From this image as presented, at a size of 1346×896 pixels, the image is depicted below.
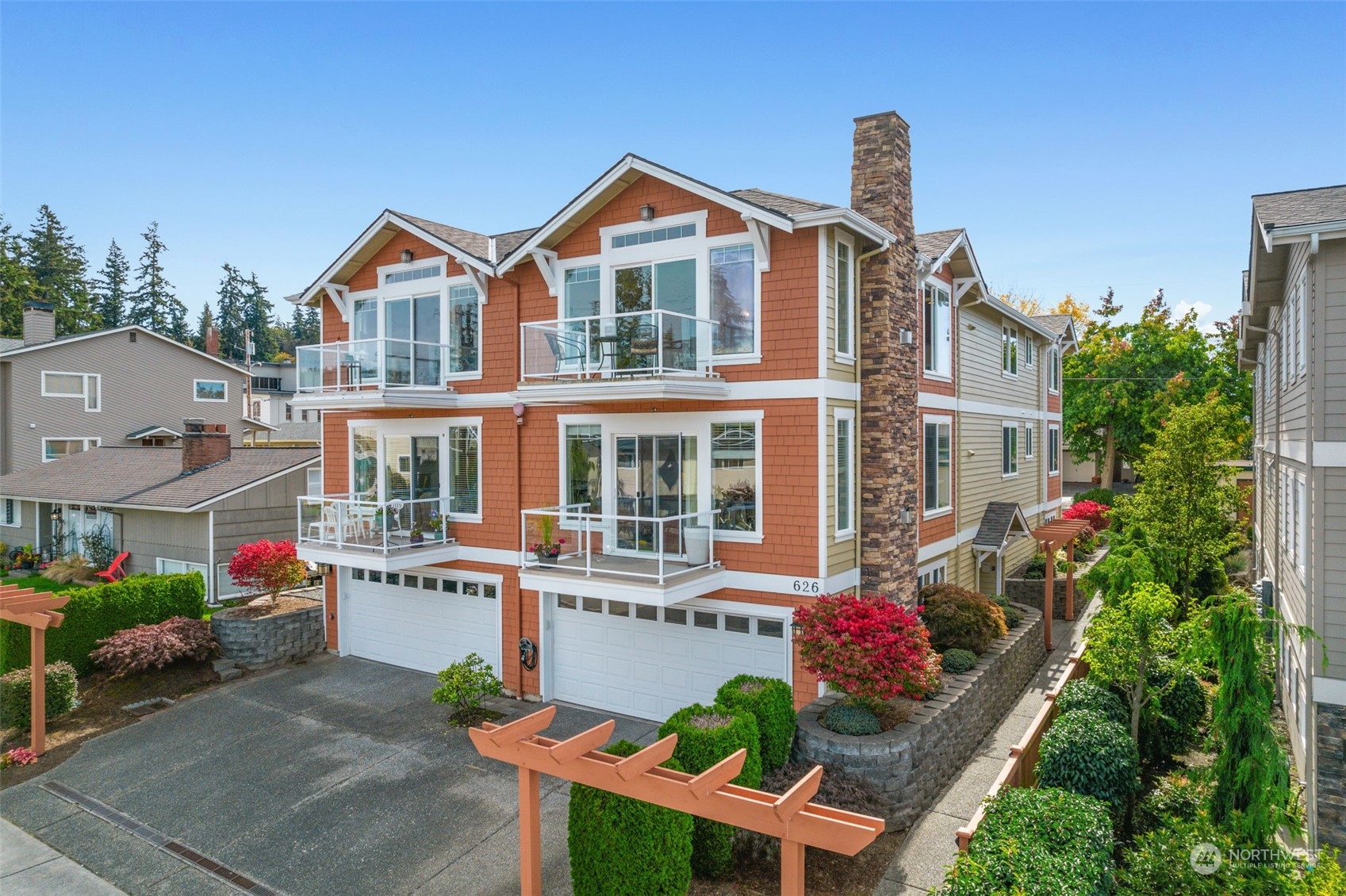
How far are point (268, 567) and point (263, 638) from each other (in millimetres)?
1744

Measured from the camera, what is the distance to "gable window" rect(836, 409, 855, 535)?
1195 centimetres

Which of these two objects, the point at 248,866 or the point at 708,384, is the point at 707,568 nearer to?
the point at 708,384

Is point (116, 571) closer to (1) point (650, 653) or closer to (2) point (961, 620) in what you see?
(1) point (650, 653)

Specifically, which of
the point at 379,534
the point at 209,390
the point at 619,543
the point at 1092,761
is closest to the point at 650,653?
the point at 619,543

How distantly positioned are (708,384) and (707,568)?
2.95 meters

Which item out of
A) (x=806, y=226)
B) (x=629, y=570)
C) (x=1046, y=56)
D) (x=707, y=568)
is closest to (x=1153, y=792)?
(x=707, y=568)

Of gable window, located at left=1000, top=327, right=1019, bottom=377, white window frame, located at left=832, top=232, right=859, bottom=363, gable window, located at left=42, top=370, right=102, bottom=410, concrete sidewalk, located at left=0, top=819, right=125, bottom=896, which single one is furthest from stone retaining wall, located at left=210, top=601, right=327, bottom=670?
gable window, located at left=42, top=370, right=102, bottom=410

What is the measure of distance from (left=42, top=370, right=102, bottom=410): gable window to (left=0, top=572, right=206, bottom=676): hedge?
18169mm

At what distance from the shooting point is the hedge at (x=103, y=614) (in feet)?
45.0

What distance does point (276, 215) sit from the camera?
20328mm

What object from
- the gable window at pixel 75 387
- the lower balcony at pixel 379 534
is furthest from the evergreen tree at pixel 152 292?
the lower balcony at pixel 379 534

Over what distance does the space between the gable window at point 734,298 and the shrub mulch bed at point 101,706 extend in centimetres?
1267

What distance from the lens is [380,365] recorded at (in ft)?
48.1

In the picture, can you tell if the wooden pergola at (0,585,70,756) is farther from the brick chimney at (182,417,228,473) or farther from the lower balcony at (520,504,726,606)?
the brick chimney at (182,417,228,473)
